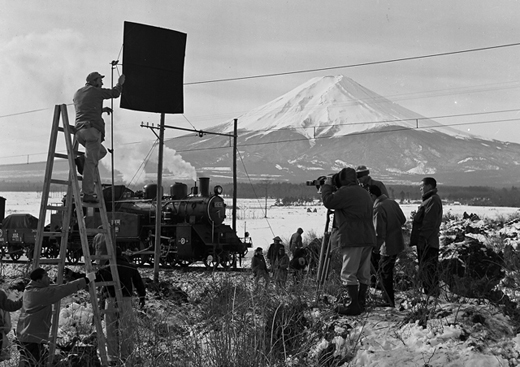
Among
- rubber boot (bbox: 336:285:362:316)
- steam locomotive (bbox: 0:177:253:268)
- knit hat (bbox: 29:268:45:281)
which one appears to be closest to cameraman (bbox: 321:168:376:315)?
rubber boot (bbox: 336:285:362:316)

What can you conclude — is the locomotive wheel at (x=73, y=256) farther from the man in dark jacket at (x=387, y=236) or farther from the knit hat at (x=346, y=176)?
the knit hat at (x=346, y=176)

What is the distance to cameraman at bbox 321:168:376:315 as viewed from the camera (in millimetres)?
6945

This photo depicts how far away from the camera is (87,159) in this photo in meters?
6.92

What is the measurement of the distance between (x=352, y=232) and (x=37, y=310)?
3.47 meters

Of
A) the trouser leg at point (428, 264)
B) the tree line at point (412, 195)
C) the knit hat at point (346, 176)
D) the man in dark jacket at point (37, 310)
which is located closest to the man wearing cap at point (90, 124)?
the man in dark jacket at point (37, 310)

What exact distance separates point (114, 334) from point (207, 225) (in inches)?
555

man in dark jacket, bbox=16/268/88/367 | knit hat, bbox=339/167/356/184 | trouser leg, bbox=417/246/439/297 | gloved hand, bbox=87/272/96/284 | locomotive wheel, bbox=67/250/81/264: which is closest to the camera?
man in dark jacket, bbox=16/268/88/367

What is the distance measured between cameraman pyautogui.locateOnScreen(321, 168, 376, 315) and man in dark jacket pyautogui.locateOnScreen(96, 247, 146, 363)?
93.2 inches

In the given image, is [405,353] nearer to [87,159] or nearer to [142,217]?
[87,159]

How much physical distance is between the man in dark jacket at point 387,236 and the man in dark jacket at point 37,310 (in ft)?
11.6

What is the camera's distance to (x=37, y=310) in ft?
20.8

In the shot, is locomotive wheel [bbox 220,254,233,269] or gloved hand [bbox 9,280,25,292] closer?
gloved hand [bbox 9,280,25,292]

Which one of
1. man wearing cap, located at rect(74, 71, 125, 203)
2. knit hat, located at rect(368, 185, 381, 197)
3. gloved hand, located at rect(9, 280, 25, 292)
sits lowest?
gloved hand, located at rect(9, 280, 25, 292)

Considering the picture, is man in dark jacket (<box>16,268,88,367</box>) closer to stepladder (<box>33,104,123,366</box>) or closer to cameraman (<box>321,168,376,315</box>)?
stepladder (<box>33,104,123,366</box>)
